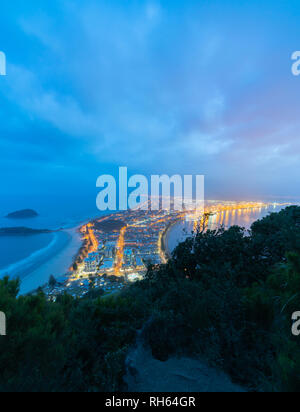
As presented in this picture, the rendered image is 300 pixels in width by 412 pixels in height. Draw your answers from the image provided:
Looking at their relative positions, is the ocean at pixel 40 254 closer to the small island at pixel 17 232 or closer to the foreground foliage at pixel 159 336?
the small island at pixel 17 232

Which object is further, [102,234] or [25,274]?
[102,234]

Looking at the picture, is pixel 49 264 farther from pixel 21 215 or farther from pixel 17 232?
pixel 21 215

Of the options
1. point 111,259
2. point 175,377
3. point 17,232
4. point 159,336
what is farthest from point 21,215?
point 175,377

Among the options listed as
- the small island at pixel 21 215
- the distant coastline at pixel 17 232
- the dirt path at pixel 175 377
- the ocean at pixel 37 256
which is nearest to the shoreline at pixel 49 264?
the ocean at pixel 37 256

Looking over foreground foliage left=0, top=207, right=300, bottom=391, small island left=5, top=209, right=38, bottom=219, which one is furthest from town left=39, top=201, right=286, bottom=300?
small island left=5, top=209, right=38, bottom=219

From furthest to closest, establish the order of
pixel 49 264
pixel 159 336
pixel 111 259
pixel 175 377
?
1. pixel 111 259
2. pixel 49 264
3. pixel 159 336
4. pixel 175 377

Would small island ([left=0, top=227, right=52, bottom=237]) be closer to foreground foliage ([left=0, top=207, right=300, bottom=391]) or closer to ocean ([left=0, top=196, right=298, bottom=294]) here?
ocean ([left=0, top=196, right=298, bottom=294])
